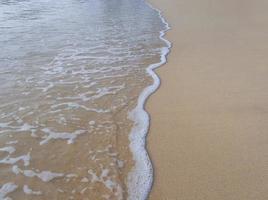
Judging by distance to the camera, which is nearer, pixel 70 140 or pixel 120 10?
pixel 70 140

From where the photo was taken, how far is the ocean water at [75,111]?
313 cm

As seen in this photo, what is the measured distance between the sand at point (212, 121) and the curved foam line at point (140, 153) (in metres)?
0.07

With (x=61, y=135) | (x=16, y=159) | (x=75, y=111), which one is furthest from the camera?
(x=75, y=111)

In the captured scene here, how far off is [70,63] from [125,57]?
1141 millimetres

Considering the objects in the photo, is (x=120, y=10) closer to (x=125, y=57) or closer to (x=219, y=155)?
(x=125, y=57)

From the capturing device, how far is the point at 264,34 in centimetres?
823

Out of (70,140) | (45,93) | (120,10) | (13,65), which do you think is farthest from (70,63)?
(120,10)

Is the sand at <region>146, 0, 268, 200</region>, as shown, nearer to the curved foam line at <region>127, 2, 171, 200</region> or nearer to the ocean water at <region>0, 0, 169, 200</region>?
the curved foam line at <region>127, 2, 171, 200</region>

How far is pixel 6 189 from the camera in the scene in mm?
3023

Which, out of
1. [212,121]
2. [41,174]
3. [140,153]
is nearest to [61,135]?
[41,174]

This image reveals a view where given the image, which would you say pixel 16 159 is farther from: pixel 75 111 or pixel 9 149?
pixel 75 111

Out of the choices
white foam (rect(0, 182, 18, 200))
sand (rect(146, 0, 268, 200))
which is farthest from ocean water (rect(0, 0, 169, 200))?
sand (rect(146, 0, 268, 200))

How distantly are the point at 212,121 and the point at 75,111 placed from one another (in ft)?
5.65

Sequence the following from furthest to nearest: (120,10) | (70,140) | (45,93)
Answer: (120,10) < (45,93) < (70,140)
